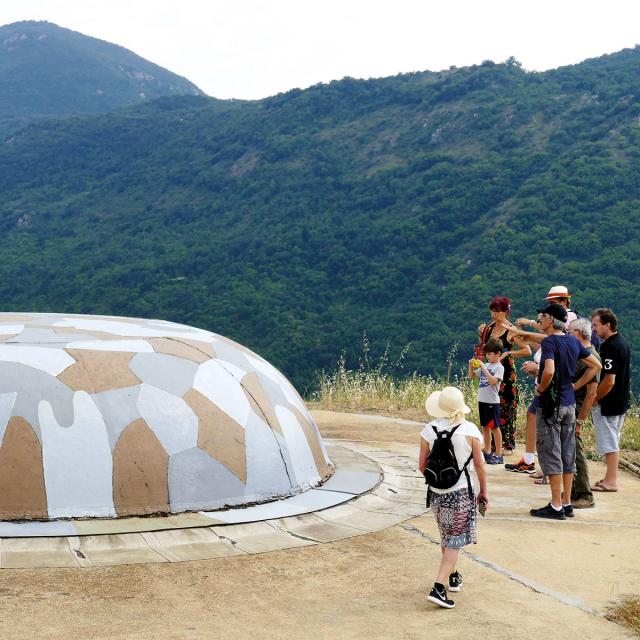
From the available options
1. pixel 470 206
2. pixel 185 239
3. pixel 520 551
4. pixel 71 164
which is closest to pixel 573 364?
pixel 520 551

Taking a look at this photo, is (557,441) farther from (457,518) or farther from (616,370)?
(457,518)

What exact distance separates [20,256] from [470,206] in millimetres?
29167

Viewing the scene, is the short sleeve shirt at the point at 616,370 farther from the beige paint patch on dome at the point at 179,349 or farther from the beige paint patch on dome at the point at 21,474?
the beige paint patch on dome at the point at 21,474

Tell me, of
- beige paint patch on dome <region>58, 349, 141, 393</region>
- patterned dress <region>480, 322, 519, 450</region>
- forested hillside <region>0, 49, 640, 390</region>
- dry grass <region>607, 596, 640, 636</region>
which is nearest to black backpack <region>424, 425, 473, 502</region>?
dry grass <region>607, 596, 640, 636</region>

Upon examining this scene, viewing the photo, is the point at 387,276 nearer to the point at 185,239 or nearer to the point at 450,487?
the point at 185,239

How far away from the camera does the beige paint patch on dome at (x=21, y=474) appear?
6203 mm

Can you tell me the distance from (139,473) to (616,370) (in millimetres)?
4251

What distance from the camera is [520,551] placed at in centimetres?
629

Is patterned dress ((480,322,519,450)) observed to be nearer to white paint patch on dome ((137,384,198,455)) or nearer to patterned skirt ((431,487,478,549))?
white paint patch on dome ((137,384,198,455))

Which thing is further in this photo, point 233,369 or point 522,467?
point 522,467

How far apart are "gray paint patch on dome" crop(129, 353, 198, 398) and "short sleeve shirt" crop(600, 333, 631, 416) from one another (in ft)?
11.8

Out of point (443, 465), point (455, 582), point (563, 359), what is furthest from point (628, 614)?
point (563, 359)

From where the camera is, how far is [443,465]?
205 inches

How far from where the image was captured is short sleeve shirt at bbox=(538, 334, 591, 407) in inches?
281
